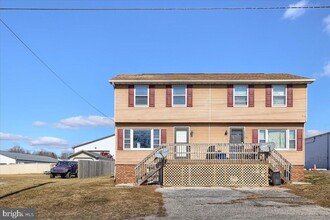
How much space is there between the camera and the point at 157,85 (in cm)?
2534

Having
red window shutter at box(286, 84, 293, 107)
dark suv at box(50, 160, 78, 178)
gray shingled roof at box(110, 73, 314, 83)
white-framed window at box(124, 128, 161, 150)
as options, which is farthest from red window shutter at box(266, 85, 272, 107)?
dark suv at box(50, 160, 78, 178)

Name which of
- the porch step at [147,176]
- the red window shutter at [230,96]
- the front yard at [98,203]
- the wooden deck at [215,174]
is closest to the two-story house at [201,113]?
the red window shutter at [230,96]

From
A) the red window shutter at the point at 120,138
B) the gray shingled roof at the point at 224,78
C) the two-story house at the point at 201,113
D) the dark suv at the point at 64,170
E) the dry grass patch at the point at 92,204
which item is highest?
the gray shingled roof at the point at 224,78

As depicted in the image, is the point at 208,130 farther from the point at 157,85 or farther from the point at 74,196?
the point at 74,196

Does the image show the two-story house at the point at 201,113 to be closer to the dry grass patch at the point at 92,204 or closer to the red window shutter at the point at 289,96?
the red window shutter at the point at 289,96

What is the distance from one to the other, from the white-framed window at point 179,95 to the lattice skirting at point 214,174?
5008 mm

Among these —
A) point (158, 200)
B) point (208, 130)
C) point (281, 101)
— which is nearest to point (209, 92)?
point (208, 130)

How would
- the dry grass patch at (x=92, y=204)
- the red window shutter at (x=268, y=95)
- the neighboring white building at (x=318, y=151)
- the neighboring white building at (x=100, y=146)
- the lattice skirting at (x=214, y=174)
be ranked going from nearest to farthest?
the dry grass patch at (x=92, y=204) → the lattice skirting at (x=214, y=174) → the red window shutter at (x=268, y=95) → the neighboring white building at (x=318, y=151) → the neighboring white building at (x=100, y=146)

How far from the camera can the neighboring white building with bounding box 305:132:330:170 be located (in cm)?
5012

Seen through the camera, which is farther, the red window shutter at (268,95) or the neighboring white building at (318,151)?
the neighboring white building at (318,151)

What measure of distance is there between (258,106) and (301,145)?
355 cm

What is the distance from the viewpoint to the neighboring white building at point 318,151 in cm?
5012

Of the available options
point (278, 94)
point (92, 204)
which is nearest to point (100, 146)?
point (278, 94)

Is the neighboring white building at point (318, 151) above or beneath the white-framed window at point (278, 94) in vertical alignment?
beneath
